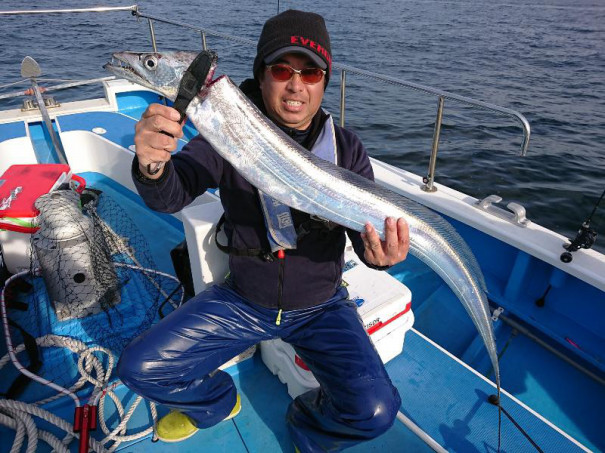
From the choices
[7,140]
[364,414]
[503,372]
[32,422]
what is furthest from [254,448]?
[7,140]

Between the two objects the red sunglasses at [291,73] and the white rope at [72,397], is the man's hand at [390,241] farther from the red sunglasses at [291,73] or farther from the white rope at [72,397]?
the white rope at [72,397]

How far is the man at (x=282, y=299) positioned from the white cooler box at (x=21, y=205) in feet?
6.69

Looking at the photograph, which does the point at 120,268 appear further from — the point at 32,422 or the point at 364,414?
the point at 364,414

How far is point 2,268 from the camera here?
3826 millimetres

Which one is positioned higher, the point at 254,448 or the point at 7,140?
the point at 7,140

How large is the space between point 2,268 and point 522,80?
17.6 metres

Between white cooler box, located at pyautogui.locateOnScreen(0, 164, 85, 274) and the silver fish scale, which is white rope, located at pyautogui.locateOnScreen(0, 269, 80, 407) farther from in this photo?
the silver fish scale

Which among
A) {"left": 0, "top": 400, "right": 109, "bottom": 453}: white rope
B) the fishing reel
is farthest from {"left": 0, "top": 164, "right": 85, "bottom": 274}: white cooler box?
the fishing reel

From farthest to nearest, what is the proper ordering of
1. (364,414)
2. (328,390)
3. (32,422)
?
1. (32,422)
2. (328,390)
3. (364,414)

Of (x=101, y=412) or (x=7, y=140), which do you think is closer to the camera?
(x=101, y=412)

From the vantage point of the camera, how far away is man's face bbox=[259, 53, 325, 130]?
2.40m

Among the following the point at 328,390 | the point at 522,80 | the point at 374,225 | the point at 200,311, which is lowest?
the point at 522,80

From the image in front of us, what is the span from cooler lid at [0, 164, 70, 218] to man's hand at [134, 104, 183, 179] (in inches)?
93.5

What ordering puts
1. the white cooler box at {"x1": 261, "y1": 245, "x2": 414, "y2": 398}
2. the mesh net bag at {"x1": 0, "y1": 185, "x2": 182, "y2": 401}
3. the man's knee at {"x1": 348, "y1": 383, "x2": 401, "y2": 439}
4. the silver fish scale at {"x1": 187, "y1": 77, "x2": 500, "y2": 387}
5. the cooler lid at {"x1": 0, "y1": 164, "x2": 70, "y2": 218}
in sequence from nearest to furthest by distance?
1. the silver fish scale at {"x1": 187, "y1": 77, "x2": 500, "y2": 387}
2. the man's knee at {"x1": 348, "y1": 383, "x2": 401, "y2": 439}
3. the white cooler box at {"x1": 261, "y1": 245, "x2": 414, "y2": 398}
4. the mesh net bag at {"x1": 0, "y1": 185, "x2": 182, "y2": 401}
5. the cooler lid at {"x1": 0, "y1": 164, "x2": 70, "y2": 218}
